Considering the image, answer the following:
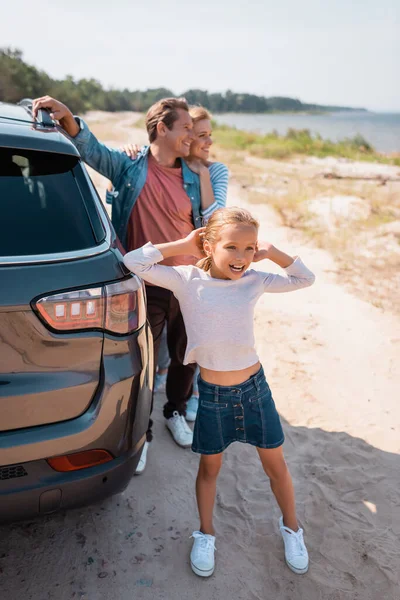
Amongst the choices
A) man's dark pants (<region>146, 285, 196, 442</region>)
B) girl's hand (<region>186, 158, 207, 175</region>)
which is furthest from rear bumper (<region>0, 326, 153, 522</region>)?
girl's hand (<region>186, 158, 207, 175</region>)

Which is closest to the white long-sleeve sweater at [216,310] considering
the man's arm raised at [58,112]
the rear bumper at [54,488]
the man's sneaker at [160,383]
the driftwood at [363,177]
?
the rear bumper at [54,488]

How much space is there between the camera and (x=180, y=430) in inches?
131

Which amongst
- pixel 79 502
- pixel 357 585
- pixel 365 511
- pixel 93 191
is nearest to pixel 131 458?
pixel 79 502

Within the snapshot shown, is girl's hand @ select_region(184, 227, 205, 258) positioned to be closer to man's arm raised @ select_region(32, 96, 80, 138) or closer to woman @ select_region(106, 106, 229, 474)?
woman @ select_region(106, 106, 229, 474)

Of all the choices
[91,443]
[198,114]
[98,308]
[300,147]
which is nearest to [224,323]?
[98,308]

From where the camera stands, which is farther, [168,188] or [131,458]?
[168,188]

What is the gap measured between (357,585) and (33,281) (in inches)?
73.8

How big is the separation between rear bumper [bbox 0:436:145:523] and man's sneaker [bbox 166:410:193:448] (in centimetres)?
133

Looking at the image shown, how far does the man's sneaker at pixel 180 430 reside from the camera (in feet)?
10.7

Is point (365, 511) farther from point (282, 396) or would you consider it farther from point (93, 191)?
point (93, 191)

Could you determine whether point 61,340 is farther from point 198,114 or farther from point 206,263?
point 198,114

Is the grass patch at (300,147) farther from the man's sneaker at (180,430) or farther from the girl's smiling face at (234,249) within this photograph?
the girl's smiling face at (234,249)

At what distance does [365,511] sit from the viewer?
280 centimetres

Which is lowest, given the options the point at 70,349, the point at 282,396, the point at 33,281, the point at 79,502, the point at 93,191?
the point at 282,396
